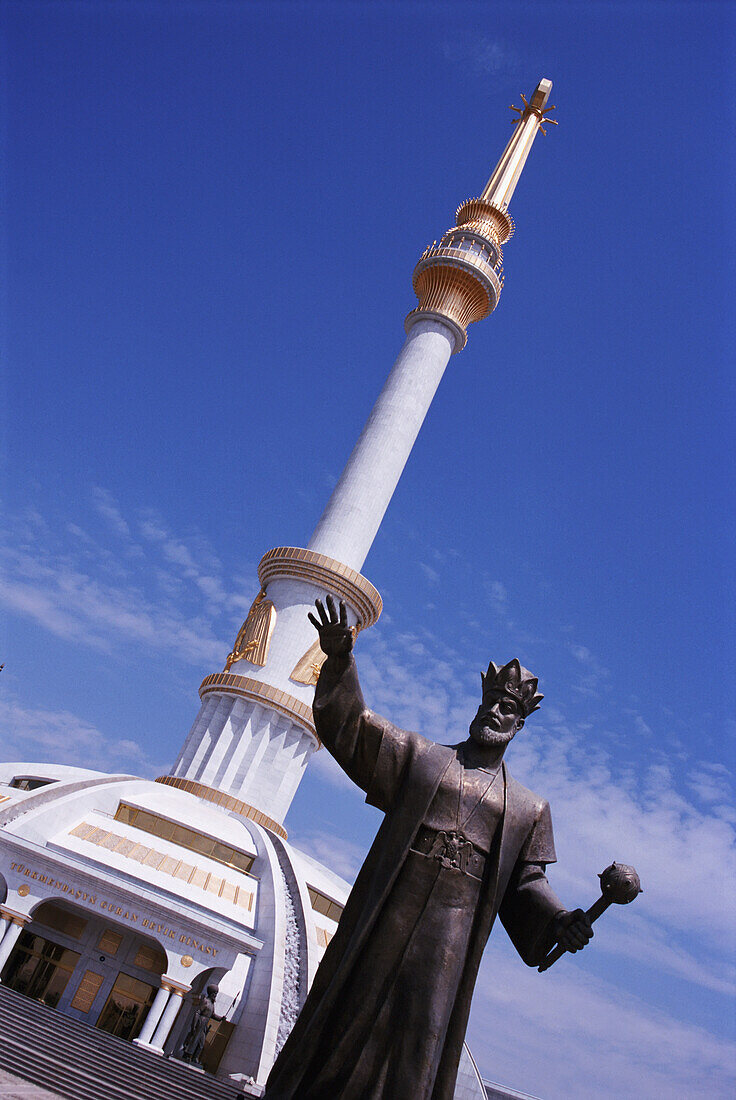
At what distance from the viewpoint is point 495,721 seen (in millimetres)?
5945

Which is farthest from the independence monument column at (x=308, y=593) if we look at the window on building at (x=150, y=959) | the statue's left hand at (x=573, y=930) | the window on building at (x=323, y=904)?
the statue's left hand at (x=573, y=930)

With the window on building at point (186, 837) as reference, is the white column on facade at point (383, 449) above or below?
above

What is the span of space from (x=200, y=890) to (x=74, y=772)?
299 inches

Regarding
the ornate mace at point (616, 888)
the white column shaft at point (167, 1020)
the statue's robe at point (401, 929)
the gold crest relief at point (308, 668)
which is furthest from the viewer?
the gold crest relief at point (308, 668)

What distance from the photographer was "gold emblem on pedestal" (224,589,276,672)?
28.2 meters

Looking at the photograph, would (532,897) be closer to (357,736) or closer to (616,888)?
(616,888)

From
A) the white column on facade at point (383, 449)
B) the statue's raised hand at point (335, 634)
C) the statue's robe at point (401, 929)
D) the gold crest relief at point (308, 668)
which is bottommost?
the statue's robe at point (401, 929)

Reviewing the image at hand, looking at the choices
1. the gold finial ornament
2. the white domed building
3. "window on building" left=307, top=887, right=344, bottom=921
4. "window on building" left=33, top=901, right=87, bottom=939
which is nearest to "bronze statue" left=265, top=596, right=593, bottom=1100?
the white domed building

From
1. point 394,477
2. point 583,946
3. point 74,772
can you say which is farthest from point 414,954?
point 394,477

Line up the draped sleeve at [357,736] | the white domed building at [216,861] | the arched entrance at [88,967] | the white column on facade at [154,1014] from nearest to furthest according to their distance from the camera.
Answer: the draped sleeve at [357,736], the white column on facade at [154,1014], the white domed building at [216,861], the arched entrance at [88,967]

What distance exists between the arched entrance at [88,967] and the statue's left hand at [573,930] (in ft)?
52.0

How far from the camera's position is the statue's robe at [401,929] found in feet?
15.8

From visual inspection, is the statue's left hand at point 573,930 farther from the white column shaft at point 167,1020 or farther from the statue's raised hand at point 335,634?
the white column shaft at point 167,1020

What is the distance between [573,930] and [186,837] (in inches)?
711
